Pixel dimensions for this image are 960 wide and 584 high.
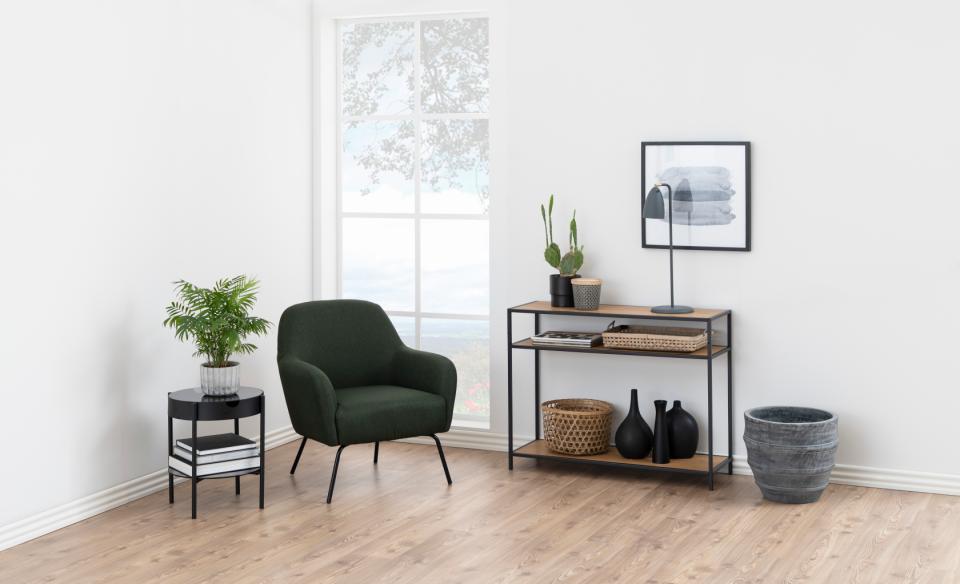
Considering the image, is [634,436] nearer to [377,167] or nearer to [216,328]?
[216,328]

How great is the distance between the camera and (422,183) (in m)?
5.82

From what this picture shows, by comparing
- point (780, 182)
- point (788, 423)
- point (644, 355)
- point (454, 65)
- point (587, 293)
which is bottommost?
point (788, 423)

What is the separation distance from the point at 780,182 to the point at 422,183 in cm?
185

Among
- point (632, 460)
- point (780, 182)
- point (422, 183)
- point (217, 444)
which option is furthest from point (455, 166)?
point (217, 444)

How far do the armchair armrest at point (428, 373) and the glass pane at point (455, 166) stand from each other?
0.91 m

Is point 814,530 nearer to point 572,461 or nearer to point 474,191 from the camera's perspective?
point 572,461

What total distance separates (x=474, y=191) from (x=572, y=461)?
1485mm

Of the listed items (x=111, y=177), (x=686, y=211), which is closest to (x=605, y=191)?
(x=686, y=211)

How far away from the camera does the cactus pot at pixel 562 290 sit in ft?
17.1

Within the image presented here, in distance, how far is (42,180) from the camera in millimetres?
4199

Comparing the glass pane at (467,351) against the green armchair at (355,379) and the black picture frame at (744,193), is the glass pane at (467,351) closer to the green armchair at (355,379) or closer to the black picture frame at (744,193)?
the green armchair at (355,379)

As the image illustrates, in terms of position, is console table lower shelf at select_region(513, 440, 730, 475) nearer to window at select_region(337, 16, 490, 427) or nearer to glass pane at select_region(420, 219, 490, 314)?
window at select_region(337, 16, 490, 427)

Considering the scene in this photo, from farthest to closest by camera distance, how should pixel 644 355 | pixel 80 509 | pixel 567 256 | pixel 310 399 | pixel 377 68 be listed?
pixel 377 68, pixel 567 256, pixel 644 355, pixel 310 399, pixel 80 509

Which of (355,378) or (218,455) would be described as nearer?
(218,455)
